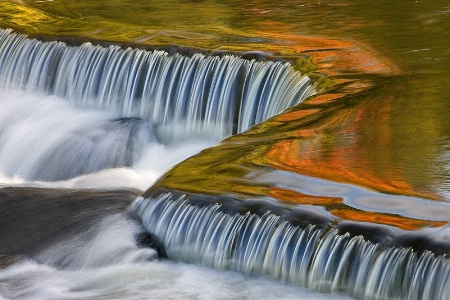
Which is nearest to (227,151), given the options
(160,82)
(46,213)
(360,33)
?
(46,213)

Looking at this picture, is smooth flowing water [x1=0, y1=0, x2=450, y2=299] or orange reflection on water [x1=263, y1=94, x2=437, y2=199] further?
orange reflection on water [x1=263, y1=94, x2=437, y2=199]

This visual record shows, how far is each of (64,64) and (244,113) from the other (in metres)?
2.70

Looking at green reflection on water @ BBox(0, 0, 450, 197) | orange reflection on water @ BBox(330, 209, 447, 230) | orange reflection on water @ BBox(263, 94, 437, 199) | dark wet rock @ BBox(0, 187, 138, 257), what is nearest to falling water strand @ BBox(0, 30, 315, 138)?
green reflection on water @ BBox(0, 0, 450, 197)

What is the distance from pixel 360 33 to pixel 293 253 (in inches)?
193

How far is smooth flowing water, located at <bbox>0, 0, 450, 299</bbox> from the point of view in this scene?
251 inches

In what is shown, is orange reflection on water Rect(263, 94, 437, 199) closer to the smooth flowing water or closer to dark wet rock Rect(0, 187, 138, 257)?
the smooth flowing water

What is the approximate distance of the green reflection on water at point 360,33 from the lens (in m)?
7.29

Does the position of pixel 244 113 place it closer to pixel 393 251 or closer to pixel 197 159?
pixel 197 159

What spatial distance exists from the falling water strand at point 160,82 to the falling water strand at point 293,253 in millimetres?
2424

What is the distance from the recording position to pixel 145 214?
7504 mm

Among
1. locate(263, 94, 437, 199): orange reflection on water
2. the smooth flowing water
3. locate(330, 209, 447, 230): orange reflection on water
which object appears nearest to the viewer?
locate(330, 209, 447, 230): orange reflection on water

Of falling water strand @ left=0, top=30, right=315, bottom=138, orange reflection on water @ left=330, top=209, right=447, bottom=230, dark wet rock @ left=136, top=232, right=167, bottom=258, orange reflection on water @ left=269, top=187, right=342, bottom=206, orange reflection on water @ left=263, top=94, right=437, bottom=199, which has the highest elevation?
falling water strand @ left=0, top=30, right=315, bottom=138

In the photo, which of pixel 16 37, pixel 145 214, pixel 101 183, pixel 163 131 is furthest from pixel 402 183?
pixel 16 37

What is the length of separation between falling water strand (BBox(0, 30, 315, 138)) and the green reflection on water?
258 millimetres
